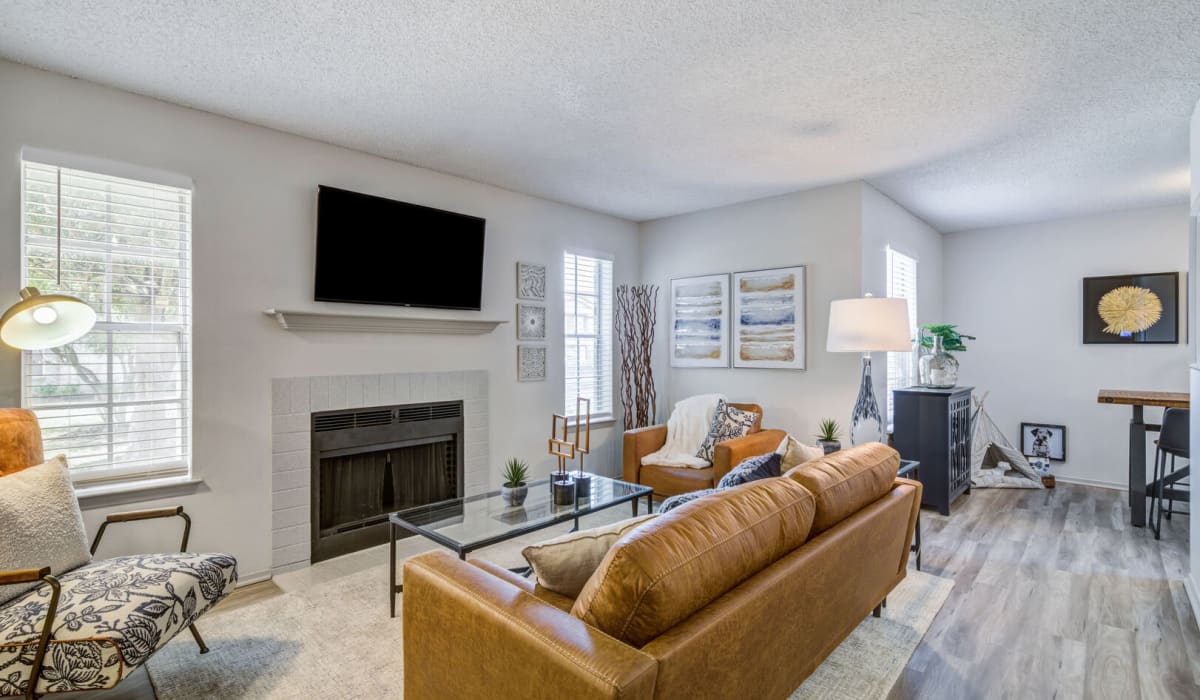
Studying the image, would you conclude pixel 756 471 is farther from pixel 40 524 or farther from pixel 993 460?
pixel 993 460

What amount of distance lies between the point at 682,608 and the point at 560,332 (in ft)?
11.7

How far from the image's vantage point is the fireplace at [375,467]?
343 cm

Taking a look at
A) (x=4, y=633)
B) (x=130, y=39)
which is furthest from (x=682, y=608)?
(x=130, y=39)

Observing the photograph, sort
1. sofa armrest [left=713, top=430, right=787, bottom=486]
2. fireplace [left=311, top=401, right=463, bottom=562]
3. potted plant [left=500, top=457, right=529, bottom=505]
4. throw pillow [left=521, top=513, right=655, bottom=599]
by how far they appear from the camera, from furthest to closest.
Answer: sofa armrest [left=713, top=430, right=787, bottom=486] → fireplace [left=311, top=401, right=463, bottom=562] → potted plant [left=500, top=457, right=529, bottom=505] → throw pillow [left=521, top=513, right=655, bottom=599]

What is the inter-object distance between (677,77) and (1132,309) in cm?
496

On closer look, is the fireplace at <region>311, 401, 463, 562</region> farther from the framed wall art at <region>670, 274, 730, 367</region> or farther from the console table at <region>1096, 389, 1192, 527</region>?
the console table at <region>1096, 389, 1192, 527</region>

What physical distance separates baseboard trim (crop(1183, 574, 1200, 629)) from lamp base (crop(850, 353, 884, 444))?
1.48 meters

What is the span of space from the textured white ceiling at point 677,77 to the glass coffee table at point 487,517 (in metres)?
2.01

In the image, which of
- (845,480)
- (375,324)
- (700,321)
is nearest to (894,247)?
(700,321)

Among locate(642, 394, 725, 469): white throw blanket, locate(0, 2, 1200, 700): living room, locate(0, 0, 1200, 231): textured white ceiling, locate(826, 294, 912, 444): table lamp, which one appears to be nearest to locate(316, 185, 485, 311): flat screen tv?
locate(0, 2, 1200, 700): living room

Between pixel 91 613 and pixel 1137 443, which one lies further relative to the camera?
pixel 1137 443

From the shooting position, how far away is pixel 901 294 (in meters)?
4.99

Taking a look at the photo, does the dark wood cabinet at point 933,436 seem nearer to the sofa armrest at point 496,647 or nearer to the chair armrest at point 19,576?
the sofa armrest at point 496,647

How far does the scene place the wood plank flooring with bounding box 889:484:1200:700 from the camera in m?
2.15
